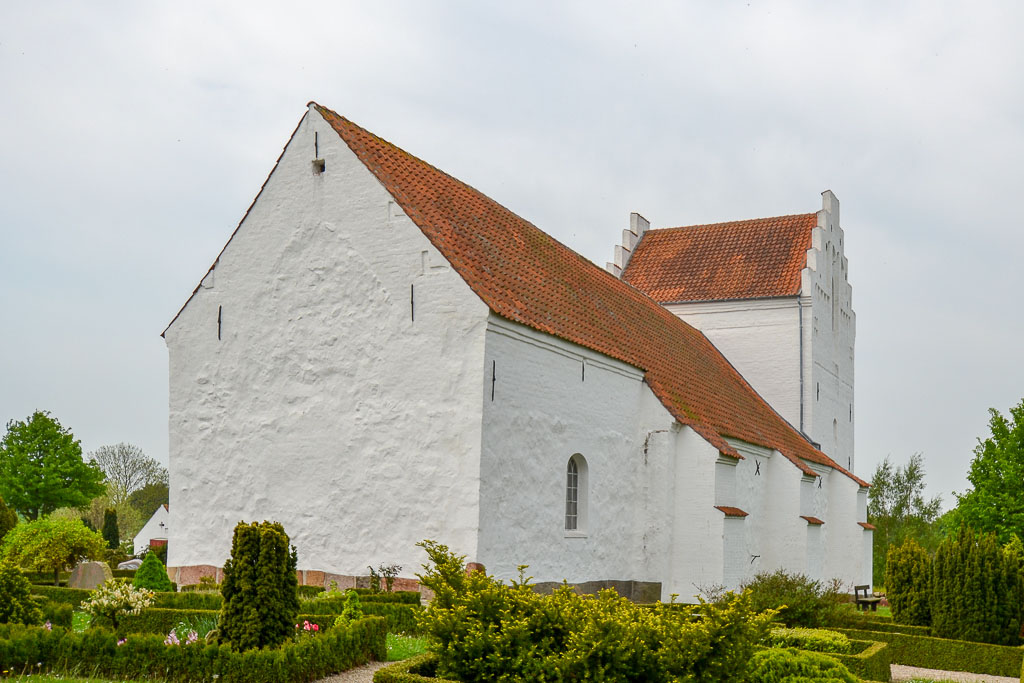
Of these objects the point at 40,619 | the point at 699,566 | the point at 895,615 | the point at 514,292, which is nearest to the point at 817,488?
the point at 699,566

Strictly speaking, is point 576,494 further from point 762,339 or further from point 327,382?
point 762,339

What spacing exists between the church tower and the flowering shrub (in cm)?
1887

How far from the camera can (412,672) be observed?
6449 mm

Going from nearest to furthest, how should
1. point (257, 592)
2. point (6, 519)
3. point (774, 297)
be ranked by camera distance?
point (257, 592)
point (6, 519)
point (774, 297)

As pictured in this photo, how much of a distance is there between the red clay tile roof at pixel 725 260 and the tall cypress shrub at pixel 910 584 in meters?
12.3

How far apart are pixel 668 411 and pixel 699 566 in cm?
270

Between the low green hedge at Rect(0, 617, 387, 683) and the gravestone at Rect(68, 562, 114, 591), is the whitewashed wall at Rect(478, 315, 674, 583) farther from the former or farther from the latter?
the gravestone at Rect(68, 562, 114, 591)

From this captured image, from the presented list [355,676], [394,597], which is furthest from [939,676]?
[355,676]

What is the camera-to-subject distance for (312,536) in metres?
13.2

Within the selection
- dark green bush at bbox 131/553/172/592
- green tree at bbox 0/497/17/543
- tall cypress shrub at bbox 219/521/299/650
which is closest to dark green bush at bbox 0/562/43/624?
tall cypress shrub at bbox 219/521/299/650

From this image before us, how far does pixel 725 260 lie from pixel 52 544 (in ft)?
61.0

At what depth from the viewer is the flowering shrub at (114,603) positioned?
31.9 feet

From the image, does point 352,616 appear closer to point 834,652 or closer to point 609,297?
point 834,652

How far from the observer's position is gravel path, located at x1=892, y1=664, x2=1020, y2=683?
10.8 metres
